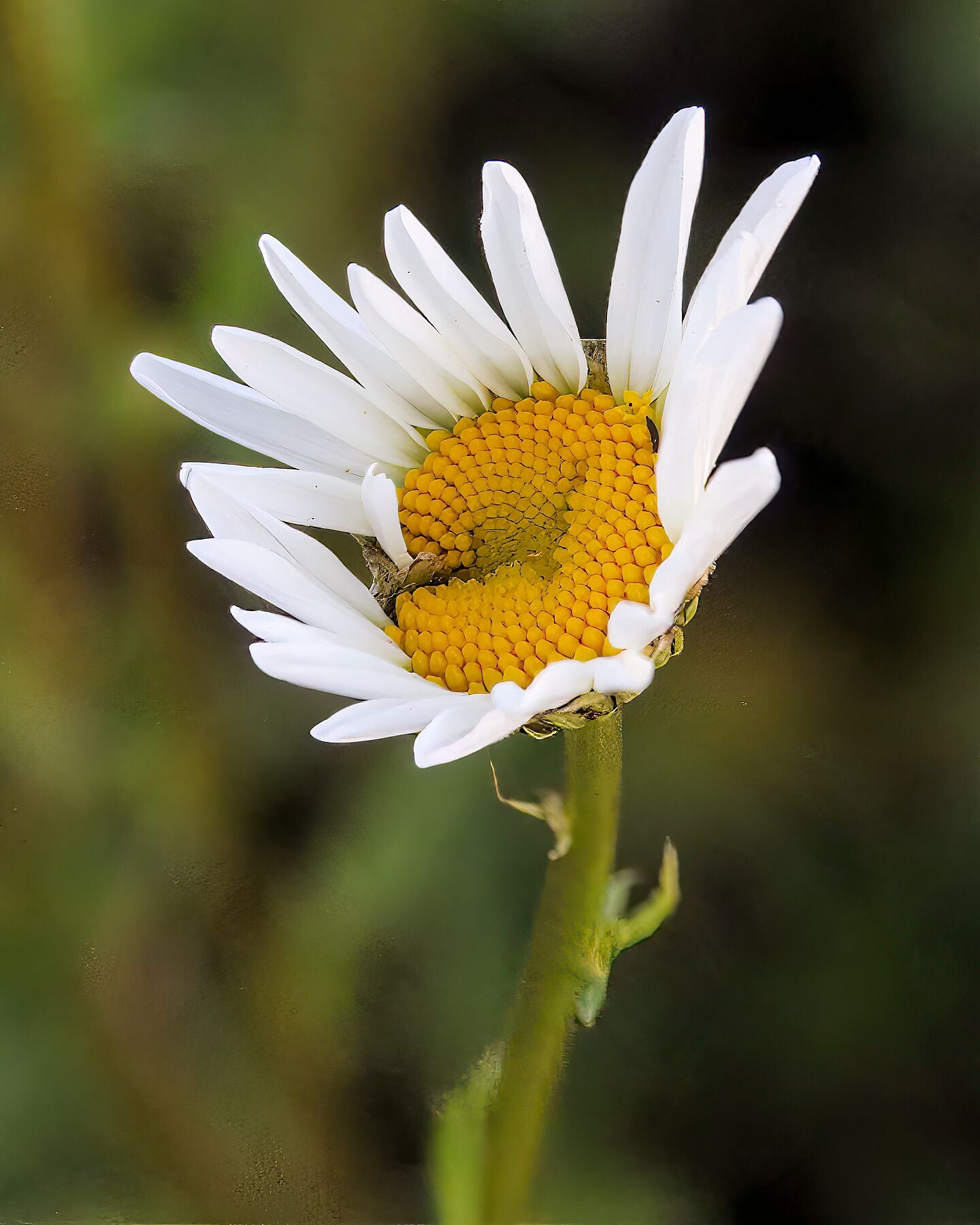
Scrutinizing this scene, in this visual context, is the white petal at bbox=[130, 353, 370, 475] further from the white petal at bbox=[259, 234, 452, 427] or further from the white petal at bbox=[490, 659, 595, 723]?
the white petal at bbox=[490, 659, 595, 723]

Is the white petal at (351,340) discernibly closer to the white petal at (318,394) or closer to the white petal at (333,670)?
the white petal at (318,394)

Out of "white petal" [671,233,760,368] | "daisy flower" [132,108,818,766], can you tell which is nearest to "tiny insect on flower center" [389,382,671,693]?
"daisy flower" [132,108,818,766]

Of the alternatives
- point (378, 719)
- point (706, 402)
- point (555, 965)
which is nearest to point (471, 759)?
point (555, 965)

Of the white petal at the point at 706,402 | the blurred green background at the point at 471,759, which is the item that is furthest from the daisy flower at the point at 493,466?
the blurred green background at the point at 471,759

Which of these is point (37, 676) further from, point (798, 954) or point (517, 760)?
point (798, 954)

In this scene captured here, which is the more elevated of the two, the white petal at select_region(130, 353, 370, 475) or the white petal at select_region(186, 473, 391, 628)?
the white petal at select_region(130, 353, 370, 475)

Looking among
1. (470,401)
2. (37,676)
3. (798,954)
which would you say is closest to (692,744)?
(798,954)
